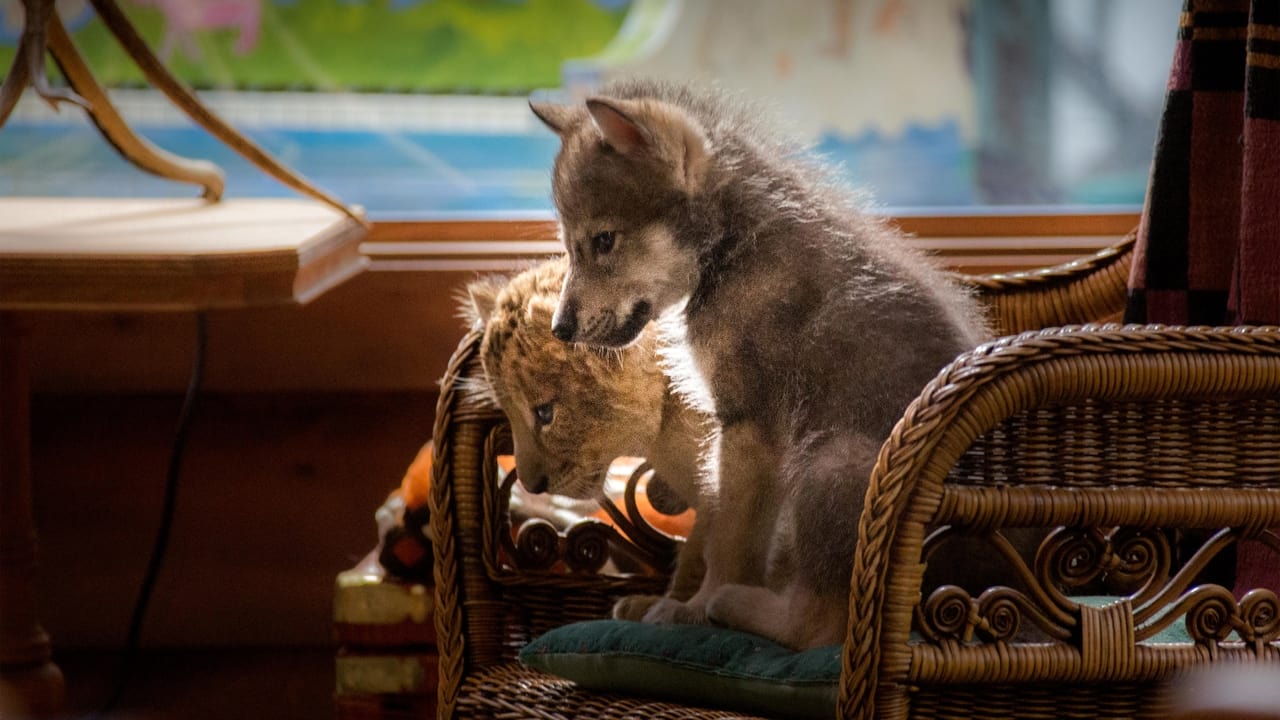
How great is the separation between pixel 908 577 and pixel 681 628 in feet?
0.84

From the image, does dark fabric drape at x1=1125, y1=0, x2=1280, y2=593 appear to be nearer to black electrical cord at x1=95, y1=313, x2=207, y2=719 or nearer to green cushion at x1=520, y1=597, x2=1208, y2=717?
green cushion at x1=520, y1=597, x2=1208, y2=717

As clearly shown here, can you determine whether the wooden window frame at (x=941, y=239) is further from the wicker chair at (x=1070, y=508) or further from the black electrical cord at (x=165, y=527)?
the wicker chair at (x=1070, y=508)

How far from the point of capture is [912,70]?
2.24 metres

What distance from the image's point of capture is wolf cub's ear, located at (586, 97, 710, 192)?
3.62 feet

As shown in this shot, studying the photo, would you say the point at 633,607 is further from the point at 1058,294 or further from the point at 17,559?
the point at 17,559

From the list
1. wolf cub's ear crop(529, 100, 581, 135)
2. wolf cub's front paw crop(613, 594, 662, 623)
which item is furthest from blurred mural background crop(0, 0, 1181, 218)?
wolf cub's front paw crop(613, 594, 662, 623)

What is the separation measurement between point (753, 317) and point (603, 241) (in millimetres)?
144

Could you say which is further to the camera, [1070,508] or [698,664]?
[698,664]

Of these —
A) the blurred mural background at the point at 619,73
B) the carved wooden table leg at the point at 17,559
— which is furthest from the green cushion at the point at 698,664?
the blurred mural background at the point at 619,73

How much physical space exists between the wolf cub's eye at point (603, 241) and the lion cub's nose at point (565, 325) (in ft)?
0.21

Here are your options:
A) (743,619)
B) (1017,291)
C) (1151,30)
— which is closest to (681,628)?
(743,619)

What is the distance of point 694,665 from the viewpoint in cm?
108

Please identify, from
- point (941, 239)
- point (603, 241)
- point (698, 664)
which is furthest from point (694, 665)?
point (941, 239)

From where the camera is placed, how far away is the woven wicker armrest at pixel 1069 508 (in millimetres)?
936
